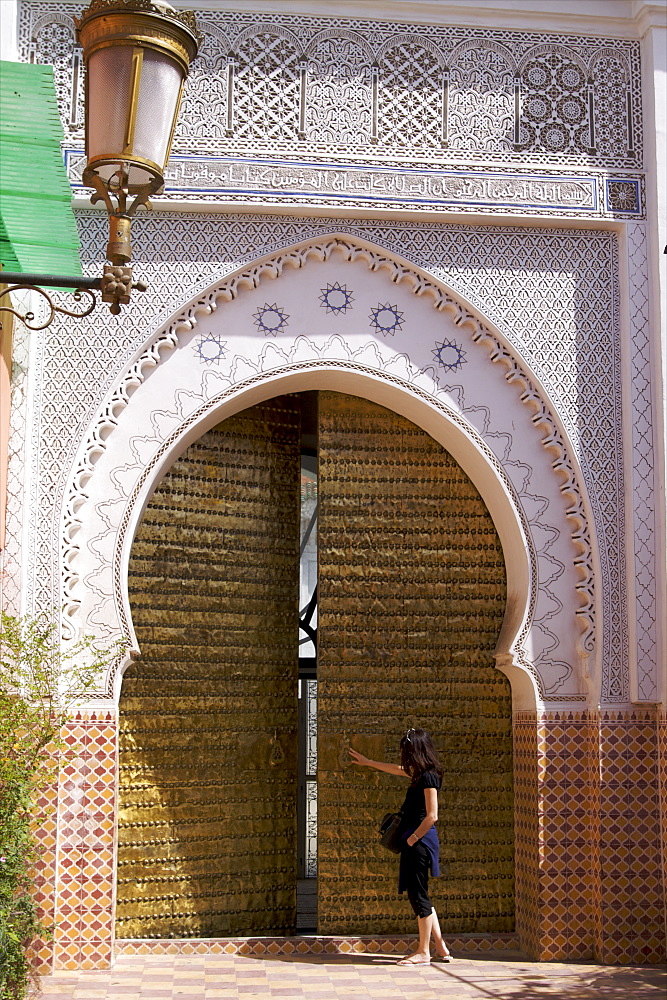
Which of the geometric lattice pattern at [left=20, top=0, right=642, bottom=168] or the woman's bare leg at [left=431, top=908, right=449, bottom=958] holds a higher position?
the geometric lattice pattern at [left=20, top=0, right=642, bottom=168]

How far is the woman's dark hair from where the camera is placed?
16.2ft

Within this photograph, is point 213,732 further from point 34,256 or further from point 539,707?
point 34,256

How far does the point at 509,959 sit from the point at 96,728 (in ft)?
6.89

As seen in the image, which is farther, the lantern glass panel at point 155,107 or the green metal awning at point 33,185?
the green metal awning at point 33,185

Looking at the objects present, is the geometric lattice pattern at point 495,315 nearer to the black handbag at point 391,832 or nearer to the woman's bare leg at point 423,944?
the black handbag at point 391,832

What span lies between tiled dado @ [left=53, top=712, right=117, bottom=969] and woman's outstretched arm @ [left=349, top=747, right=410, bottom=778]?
1159 mm

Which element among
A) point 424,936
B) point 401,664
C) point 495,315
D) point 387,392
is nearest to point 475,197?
point 495,315

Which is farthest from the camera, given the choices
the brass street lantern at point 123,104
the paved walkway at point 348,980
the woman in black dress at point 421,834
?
the woman in black dress at point 421,834

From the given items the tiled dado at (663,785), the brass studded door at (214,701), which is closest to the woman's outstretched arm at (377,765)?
the brass studded door at (214,701)

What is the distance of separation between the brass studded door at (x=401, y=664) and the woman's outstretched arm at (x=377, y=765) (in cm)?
8

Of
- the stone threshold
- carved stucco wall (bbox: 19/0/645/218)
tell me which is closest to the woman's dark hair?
the stone threshold

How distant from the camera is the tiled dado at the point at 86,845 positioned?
4750 millimetres

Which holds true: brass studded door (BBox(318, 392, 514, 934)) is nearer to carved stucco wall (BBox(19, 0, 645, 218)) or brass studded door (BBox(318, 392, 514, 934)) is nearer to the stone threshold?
the stone threshold

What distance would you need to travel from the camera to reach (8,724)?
4.34 metres
